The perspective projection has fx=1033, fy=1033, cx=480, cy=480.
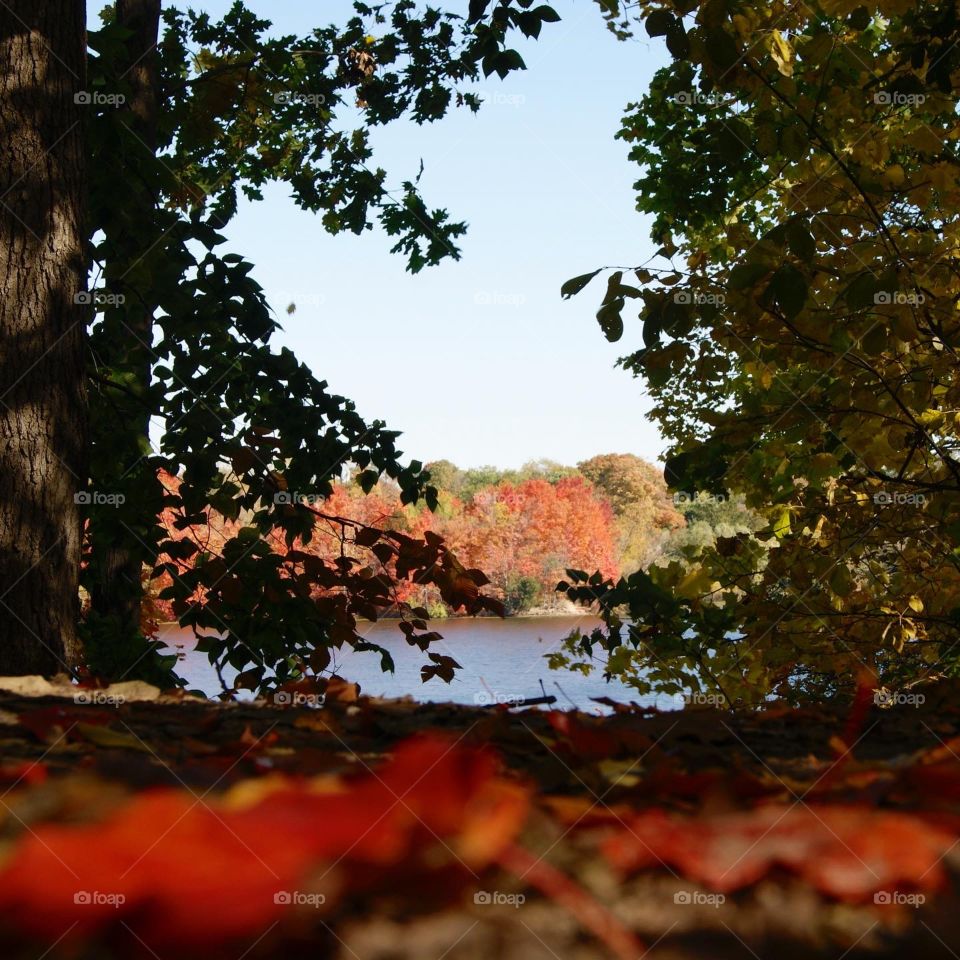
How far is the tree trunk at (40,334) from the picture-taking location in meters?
3.66

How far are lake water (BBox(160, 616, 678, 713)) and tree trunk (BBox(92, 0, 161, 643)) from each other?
10.4ft

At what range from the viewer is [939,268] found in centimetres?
390

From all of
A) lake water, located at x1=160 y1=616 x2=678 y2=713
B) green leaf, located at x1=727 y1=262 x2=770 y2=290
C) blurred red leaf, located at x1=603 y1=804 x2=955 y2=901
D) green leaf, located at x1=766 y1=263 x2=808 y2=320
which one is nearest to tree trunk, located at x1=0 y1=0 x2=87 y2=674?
green leaf, located at x1=727 y1=262 x2=770 y2=290

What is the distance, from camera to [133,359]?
5555 millimetres

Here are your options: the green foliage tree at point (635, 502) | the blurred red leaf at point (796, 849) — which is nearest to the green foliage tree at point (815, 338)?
the blurred red leaf at point (796, 849)

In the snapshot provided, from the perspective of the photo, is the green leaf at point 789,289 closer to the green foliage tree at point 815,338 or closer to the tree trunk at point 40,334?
the green foliage tree at point 815,338

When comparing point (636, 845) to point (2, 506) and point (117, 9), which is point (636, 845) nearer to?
point (2, 506)

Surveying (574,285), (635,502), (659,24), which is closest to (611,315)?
(574,285)

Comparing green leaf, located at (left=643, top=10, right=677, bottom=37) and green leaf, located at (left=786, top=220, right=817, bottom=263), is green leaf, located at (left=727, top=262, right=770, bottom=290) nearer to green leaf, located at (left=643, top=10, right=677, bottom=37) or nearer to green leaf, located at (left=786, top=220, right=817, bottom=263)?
green leaf, located at (left=786, top=220, right=817, bottom=263)

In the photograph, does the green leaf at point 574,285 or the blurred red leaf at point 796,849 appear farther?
the green leaf at point 574,285

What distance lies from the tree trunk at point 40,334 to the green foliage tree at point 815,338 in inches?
80.3

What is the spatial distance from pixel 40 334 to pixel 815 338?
285 centimetres

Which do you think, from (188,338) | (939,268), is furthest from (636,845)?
(188,338)

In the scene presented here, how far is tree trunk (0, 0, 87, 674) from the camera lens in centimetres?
366
